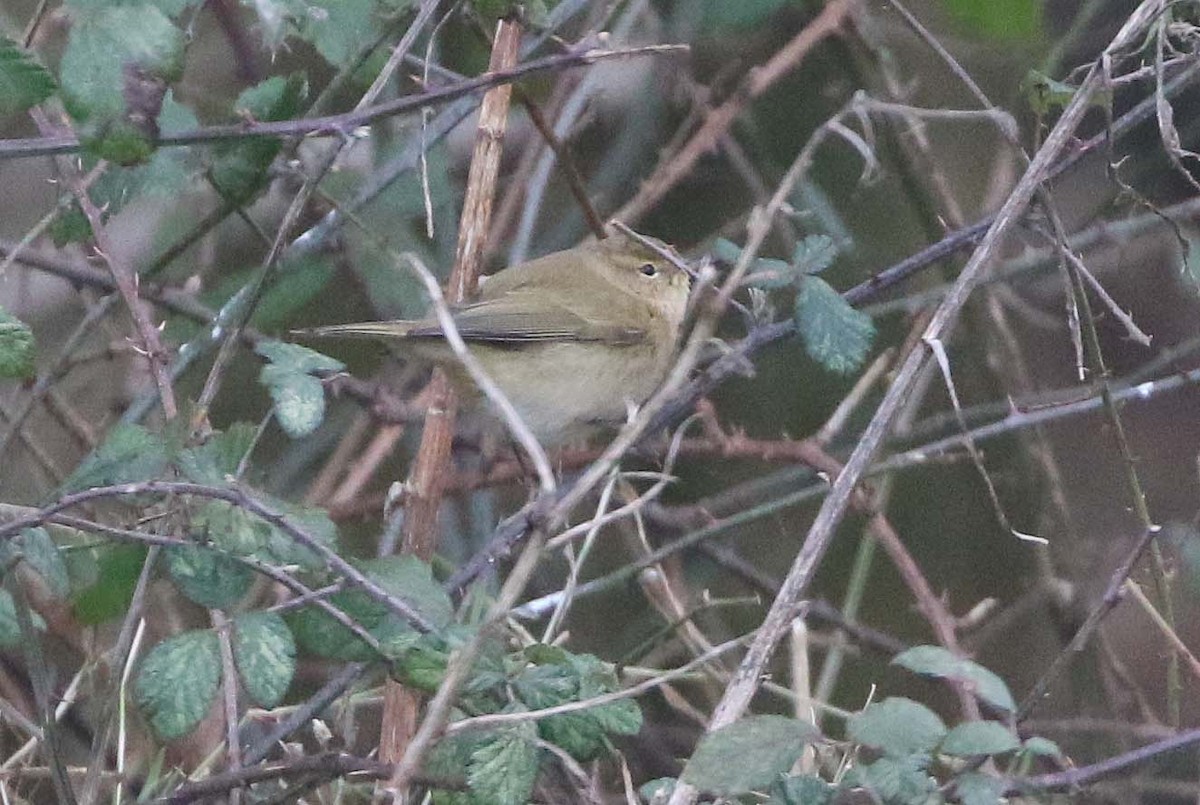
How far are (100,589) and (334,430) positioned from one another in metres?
1.42

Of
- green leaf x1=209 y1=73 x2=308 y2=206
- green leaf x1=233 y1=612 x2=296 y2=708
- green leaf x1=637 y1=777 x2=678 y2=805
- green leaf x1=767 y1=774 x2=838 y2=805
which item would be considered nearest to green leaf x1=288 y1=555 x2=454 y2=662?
green leaf x1=233 y1=612 x2=296 y2=708

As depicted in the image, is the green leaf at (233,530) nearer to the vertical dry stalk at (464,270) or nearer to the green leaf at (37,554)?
the green leaf at (37,554)

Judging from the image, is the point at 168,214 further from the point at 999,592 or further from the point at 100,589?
the point at 999,592

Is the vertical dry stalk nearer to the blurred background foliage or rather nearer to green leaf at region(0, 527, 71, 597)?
the blurred background foliage

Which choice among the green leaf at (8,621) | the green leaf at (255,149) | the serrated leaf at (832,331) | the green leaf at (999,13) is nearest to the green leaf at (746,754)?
the serrated leaf at (832,331)

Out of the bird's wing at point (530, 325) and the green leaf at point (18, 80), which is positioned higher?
the green leaf at point (18, 80)

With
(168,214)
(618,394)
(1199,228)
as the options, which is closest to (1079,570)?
(1199,228)

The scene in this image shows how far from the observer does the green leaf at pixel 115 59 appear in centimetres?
149

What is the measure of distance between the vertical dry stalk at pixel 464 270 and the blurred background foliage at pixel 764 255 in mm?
110

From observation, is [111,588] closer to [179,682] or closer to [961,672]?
[179,682]

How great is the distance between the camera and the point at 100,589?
7.69 ft

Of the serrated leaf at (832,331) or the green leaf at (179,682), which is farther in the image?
the serrated leaf at (832,331)

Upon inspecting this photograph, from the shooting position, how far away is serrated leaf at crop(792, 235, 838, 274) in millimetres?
2066

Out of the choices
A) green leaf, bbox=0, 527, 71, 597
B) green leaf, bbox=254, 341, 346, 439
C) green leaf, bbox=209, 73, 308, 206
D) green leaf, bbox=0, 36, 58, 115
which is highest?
green leaf, bbox=0, 36, 58, 115
